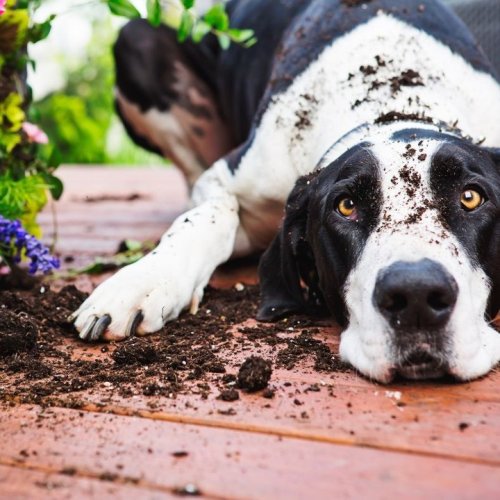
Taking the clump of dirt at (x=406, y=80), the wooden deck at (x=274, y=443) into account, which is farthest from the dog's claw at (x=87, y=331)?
the clump of dirt at (x=406, y=80)

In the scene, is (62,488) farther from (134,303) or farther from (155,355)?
(134,303)

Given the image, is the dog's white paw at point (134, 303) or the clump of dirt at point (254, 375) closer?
the clump of dirt at point (254, 375)

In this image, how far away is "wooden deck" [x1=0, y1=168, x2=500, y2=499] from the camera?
1.24 meters

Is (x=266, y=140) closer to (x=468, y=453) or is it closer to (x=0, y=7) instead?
(x=0, y=7)

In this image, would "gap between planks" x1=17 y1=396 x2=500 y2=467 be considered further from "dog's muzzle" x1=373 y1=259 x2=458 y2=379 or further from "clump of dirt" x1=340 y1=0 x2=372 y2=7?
"clump of dirt" x1=340 y1=0 x2=372 y2=7

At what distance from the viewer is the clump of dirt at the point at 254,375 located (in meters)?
1.67

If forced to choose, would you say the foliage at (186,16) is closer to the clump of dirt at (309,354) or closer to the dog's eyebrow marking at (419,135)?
the dog's eyebrow marking at (419,135)

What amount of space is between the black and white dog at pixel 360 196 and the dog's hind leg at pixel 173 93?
38cm

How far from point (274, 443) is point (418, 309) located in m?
0.42

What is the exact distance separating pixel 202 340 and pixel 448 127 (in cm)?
94

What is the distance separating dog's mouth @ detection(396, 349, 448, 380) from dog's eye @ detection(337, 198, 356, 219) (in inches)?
18.0

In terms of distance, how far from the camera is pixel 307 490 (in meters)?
1.22

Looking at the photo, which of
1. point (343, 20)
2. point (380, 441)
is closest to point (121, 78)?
point (343, 20)

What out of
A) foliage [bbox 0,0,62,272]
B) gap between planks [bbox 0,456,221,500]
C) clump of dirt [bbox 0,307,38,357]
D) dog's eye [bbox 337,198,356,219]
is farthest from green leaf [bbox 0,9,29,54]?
gap between planks [bbox 0,456,221,500]
